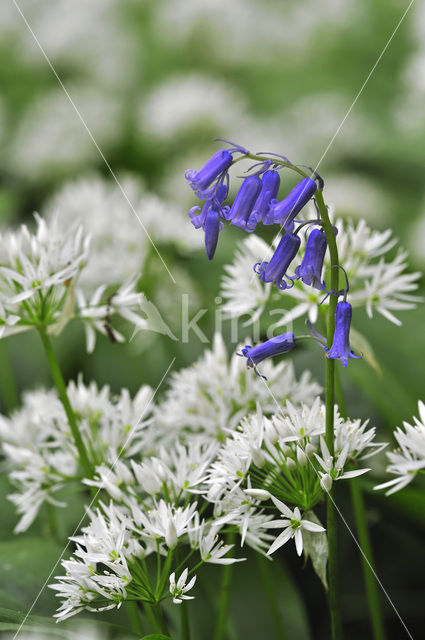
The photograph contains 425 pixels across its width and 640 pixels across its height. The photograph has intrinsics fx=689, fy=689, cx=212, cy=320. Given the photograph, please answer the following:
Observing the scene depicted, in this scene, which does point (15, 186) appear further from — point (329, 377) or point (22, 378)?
point (329, 377)

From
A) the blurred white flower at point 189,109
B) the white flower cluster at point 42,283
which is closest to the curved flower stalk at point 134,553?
the white flower cluster at point 42,283

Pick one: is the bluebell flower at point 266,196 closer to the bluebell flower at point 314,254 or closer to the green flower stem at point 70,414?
the bluebell flower at point 314,254

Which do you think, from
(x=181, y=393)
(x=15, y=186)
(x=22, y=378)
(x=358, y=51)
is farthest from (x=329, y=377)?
(x=358, y=51)

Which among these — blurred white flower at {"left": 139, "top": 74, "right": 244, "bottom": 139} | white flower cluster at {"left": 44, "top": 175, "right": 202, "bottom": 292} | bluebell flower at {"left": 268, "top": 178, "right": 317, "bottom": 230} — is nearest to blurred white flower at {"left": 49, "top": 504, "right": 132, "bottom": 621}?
bluebell flower at {"left": 268, "top": 178, "right": 317, "bottom": 230}

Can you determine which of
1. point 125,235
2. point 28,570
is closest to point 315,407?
point 28,570

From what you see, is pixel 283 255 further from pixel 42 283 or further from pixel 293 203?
pixel 42 283

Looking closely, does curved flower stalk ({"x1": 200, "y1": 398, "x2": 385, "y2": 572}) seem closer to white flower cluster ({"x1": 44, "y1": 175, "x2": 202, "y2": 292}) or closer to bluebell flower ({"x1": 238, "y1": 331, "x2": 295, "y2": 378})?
bluebell flower ({"x1": 238, "y1": 331, "x2": 295, "y2": 378})
